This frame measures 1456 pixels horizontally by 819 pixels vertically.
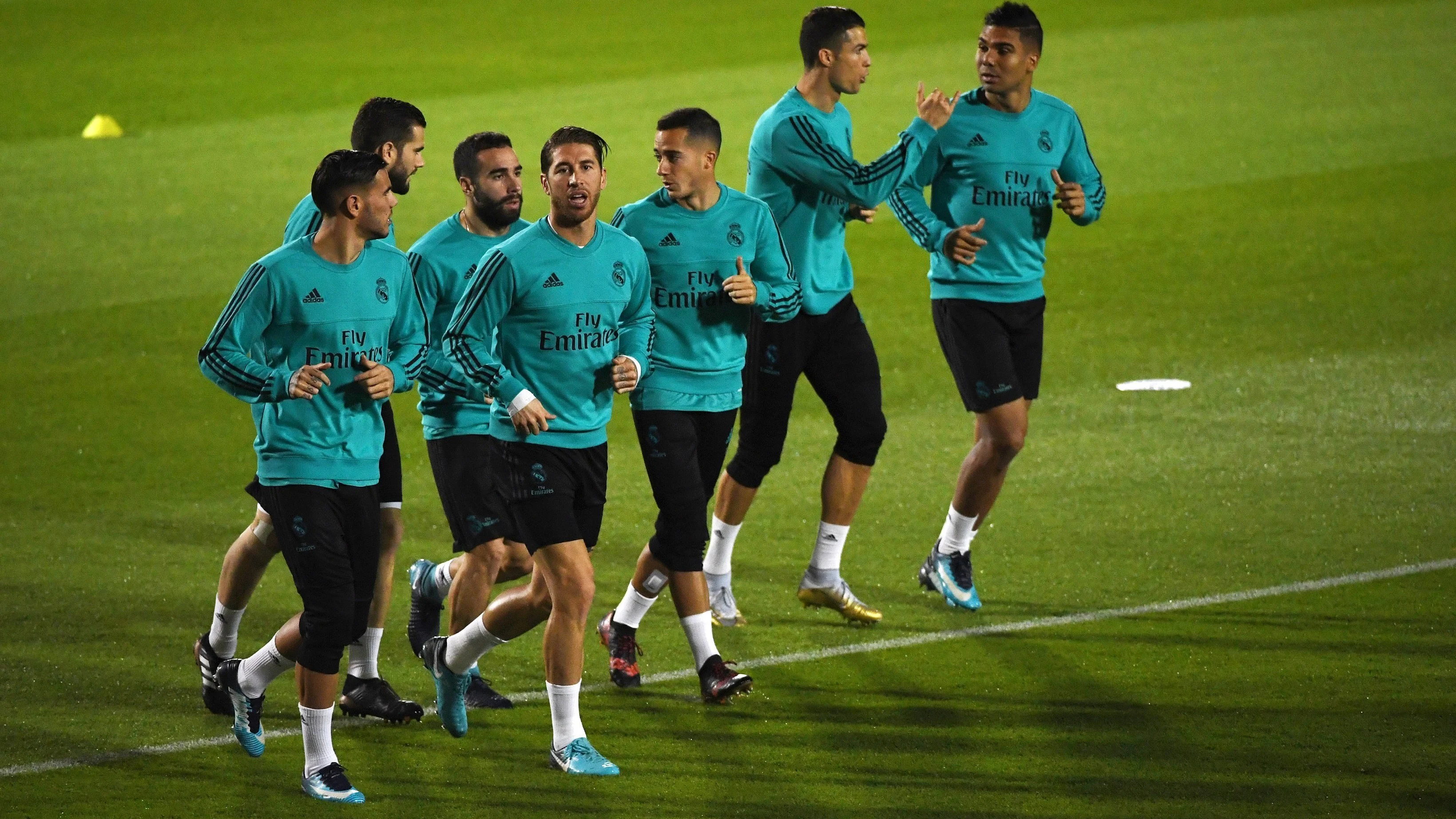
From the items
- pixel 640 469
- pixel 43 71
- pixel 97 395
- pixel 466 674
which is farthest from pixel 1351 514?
pixel 43 71

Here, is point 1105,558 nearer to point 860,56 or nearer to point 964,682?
point 964,682

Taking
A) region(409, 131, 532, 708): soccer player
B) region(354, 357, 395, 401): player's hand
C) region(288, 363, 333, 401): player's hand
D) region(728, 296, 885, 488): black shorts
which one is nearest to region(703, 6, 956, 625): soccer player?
region(728, 296, 885, 488): black shorts

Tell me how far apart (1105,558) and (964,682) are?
1.68 m

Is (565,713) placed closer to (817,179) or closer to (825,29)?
(817,179)

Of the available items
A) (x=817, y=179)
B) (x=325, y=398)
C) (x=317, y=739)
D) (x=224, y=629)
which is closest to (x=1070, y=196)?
(x=817, y=179)

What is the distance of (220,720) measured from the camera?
6.84 m

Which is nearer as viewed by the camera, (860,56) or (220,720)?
(220,720)

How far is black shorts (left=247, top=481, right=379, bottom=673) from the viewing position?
5977 mm

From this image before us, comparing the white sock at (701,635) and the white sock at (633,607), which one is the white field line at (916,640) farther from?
the white sock at (701,635)

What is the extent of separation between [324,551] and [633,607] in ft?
5.03

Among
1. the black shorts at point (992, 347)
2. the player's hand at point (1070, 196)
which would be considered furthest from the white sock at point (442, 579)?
the player's hand at point (1070, 196)

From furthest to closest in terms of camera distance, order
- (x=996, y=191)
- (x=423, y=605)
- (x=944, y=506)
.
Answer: (x=944, y=506), (x=996, y=191), (x=423, y=605)

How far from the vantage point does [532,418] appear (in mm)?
6070

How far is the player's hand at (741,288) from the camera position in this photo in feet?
21.9
